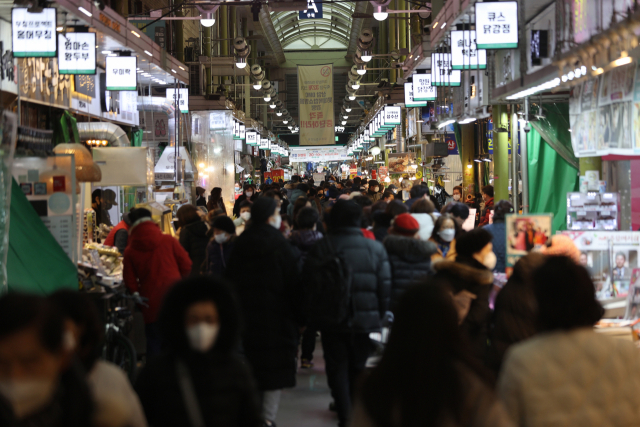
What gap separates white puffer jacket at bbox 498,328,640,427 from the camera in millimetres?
2486

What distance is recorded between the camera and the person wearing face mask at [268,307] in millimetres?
4957

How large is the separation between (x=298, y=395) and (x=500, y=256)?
93.0 inches

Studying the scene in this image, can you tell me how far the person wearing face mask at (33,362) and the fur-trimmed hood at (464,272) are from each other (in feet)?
9.81

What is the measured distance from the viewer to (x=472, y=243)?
4.82m

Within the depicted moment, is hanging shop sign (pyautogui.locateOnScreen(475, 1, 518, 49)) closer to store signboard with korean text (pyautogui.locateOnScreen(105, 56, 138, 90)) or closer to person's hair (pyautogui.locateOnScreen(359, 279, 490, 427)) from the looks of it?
store signboard with korean text (pyautogui.locateOnScreen(105, 56, 138, 90))

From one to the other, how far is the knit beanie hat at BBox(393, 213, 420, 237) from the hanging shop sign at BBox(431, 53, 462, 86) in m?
7.68

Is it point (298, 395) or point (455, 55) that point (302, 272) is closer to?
point (298, 395)

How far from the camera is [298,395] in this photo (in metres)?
6.81

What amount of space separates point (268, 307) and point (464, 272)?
4.30 ft

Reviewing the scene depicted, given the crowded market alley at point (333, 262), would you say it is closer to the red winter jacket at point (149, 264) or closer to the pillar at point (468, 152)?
the red winter jacket at point (149, 264)

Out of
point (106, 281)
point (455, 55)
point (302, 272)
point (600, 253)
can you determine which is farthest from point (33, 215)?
point (455, 55)

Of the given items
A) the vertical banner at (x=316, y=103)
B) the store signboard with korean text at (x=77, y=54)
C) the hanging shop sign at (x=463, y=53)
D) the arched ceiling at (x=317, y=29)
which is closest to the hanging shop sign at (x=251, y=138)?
the vertical banner at (x=316, y=103)

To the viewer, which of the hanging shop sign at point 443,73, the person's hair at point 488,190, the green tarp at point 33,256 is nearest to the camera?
the green tarp at point 33,256

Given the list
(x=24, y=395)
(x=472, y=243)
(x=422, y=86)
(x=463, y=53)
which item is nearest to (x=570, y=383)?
(x=24, y=395)
